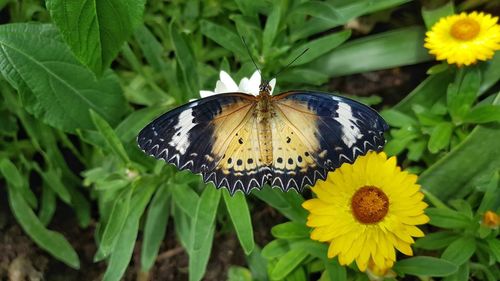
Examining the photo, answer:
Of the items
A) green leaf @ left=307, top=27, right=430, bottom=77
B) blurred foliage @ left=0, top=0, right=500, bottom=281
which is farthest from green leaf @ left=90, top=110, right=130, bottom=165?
green leaf @ left=307, top=27, right=430, bottom=77

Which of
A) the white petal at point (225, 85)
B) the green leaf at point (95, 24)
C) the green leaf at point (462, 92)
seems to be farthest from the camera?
the green leaf at point (462, 92)

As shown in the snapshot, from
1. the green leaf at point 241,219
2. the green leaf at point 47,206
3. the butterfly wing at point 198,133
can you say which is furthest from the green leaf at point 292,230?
the green leaf at point 47,206

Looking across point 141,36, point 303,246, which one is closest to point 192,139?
point 303,246

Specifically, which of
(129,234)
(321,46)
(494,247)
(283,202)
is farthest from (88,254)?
(494,247)

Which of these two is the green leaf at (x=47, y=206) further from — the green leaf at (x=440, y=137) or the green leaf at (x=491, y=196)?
the green leaf at (x=491, y=196)

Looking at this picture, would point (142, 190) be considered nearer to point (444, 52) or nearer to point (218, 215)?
point (218, 215)

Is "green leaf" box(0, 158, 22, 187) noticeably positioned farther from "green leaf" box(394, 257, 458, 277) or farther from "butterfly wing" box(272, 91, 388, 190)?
"green leaf" box(394, 257, 458, 277)

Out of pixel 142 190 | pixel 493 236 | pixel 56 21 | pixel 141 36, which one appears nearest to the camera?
pixel 56 21
